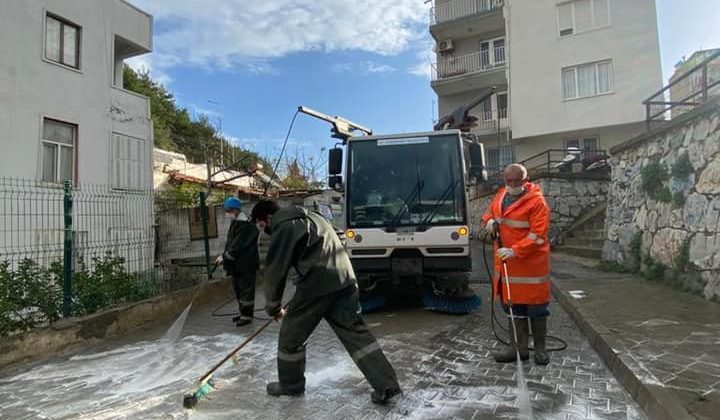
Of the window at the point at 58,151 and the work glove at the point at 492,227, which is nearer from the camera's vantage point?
the work glove at the point at 492,227

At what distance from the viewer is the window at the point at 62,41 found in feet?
40.6

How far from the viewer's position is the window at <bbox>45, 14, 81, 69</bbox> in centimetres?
1237

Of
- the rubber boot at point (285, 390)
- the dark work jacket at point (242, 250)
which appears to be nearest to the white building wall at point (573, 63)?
the dark work jacket at point (242, 250)

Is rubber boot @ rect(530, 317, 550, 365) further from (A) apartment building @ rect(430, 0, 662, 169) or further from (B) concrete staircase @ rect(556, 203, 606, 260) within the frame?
(A) apartment building @ rect(430, 0, 662, 169)

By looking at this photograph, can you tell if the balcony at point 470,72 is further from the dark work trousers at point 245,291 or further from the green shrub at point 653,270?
the dark work trousers at point 245,291

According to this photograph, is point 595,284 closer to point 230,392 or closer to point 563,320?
point 563,320

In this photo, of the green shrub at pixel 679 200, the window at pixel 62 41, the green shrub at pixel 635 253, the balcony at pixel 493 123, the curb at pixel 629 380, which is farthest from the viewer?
the balcony at pixel 493 123

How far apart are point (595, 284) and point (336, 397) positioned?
5.89m

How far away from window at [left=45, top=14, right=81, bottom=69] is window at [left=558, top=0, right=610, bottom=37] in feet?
59.9

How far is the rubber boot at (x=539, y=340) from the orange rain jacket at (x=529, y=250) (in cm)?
23

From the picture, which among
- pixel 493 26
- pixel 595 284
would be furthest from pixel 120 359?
pixel 493 26

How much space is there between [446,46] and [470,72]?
7.03 feet

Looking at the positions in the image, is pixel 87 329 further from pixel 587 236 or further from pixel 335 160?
pixel 587 236

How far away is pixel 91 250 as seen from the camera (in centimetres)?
674
